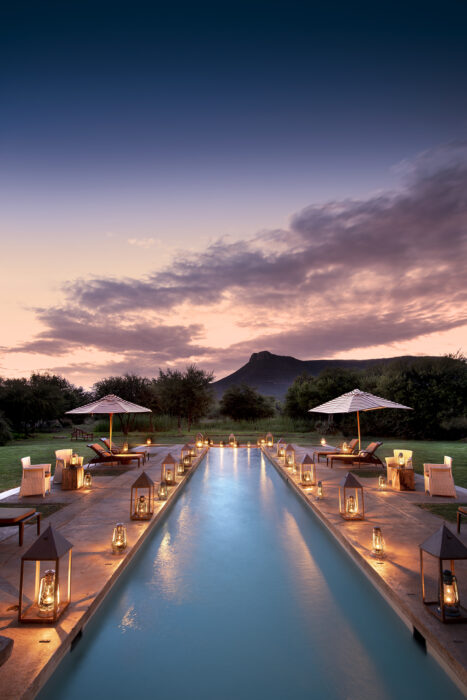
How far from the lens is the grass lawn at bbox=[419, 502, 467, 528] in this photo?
23.4ft

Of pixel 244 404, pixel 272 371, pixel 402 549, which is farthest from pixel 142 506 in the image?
pixel 272 371

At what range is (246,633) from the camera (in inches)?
166

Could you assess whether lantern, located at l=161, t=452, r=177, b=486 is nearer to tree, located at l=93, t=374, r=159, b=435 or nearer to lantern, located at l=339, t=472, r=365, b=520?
lantern, located at l=339, t=472, r=365, b=520

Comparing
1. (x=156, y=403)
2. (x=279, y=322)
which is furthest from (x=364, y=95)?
(x=279, y=322)

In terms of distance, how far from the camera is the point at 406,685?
3.25m

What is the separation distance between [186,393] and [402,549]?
25736mm

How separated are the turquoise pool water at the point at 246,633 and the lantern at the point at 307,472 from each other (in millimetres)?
2858

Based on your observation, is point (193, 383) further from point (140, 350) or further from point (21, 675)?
point (21, 675)

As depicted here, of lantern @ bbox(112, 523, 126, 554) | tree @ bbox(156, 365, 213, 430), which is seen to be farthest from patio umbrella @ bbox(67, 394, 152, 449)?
tree @ bbox(156, 365, 213, 430)

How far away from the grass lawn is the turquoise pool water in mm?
2332

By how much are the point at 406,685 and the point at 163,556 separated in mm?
4077

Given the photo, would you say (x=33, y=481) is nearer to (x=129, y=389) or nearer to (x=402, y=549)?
(x=402, y=549)

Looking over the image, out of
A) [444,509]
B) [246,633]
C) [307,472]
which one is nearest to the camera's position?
[246,633]

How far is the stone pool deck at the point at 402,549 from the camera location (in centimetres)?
316
